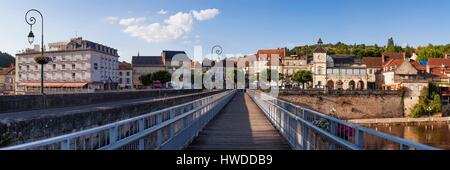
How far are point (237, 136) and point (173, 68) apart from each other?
107 metres

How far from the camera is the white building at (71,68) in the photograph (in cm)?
8969

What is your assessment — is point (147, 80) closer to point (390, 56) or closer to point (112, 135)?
point (390, 56)

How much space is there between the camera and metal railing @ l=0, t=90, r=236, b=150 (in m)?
4.86

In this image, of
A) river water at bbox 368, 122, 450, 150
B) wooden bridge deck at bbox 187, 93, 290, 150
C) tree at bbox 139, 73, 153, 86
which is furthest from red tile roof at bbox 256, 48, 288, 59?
wooden bridge deck at bbox 187, 93, 290, 150

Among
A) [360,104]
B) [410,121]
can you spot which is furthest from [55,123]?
[360,104]

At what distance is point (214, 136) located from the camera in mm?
14625

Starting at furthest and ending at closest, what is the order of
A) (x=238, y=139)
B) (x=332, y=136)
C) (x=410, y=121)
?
1. (x=410, y=121)
2. (x=238, y=139)
3. (x=332, y=136)

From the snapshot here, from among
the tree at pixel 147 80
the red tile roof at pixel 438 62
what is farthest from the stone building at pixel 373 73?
the tree at pixel 147 80

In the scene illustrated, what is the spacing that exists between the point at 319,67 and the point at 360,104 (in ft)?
70.4

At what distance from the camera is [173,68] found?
120562mm

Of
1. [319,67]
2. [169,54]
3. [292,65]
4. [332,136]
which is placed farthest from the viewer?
[169,54]

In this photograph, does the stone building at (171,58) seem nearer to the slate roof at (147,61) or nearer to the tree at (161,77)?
the slate roof at (147,61)
